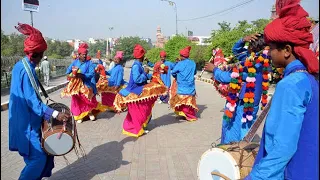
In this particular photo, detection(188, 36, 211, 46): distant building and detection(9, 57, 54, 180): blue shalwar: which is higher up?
detection(188, 36, 211, 46): distant building

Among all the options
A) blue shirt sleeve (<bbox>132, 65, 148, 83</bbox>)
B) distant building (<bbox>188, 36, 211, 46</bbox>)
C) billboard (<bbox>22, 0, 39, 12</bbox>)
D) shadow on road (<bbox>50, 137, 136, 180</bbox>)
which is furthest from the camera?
distant building (<bbox>188, 36, 211, 46</bbox>)

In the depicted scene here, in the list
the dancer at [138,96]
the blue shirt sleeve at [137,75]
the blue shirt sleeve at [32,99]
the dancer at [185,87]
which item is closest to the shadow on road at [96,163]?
the dancer at [138,96]

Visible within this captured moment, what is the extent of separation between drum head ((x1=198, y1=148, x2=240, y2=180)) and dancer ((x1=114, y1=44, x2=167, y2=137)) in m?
4.03

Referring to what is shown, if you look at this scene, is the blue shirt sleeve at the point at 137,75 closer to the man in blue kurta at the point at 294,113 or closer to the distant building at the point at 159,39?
the man in blue kurta at the point at 294,113

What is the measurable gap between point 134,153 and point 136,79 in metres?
1.57

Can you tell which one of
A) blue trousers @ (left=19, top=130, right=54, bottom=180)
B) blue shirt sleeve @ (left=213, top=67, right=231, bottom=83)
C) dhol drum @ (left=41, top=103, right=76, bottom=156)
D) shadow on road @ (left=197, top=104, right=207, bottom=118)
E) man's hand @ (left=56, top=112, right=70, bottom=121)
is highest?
blue shirt sleeve @ (left=213, top=67, right=231, bottom=83)

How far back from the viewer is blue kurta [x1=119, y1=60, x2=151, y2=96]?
641 cm

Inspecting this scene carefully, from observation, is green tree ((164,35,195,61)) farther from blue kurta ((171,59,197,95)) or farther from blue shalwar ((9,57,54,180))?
blue shalwar ((9,57,54,180))

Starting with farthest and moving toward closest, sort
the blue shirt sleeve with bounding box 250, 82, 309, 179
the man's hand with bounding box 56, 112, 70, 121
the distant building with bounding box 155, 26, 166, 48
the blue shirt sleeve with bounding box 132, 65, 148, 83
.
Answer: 1. the distant building with bounding box 155, 26, 166, 48
2. the blue shirt sleeve with bounding box 132, 65, 148, 83
3. the man's hand with bounding box 56, 112, 70, 121
4. the blue shirt sleeve with bounding box 250, 82, 309, 179

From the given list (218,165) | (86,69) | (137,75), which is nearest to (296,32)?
(218,165)

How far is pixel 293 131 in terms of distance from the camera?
1.71 m

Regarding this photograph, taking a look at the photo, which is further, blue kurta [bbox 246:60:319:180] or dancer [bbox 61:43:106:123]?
dancer [bbox 61:43:106:123]

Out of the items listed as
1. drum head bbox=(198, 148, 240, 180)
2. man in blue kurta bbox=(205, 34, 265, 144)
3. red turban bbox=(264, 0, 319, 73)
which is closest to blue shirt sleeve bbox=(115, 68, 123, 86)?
man in blue kurta bbox=(205, 34, 265, 144)

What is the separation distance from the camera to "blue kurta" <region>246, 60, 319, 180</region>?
1.72 meters
